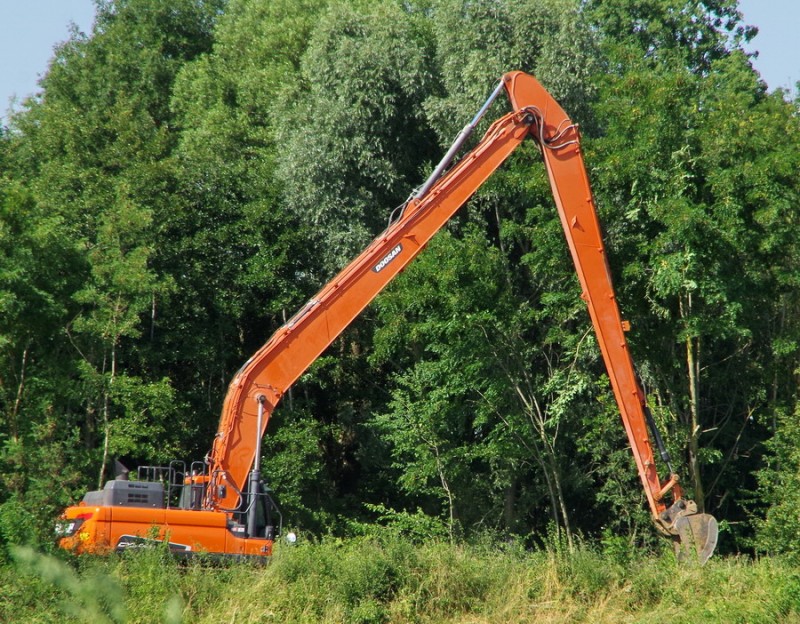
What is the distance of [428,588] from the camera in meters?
13.0

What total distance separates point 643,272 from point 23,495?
1157cm

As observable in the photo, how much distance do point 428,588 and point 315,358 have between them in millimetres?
3394

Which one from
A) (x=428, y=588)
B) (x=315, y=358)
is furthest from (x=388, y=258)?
(x=428, y=588)

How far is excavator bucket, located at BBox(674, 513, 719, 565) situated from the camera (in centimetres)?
1424

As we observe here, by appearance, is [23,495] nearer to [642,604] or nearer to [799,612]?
[642,604]

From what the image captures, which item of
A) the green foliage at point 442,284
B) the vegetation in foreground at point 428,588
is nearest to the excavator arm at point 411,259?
the vegetation in foreground at point 428,588

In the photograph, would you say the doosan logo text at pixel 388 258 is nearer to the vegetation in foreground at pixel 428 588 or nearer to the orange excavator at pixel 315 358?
the orange excavator at pixel 315 358

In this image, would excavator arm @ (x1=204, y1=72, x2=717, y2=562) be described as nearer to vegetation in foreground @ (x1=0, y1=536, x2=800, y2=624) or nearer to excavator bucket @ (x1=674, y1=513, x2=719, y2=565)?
excavator bucket @ (x1=674, y1=513, x2=719, y2=565)

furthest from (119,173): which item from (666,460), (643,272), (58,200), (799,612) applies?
(799,612)

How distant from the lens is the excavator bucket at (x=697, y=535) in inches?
561

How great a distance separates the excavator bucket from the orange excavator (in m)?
0.01

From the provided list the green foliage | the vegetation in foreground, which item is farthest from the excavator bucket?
the green foliage

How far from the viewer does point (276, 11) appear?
33.0m

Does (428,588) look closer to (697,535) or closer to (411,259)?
(697,535)
